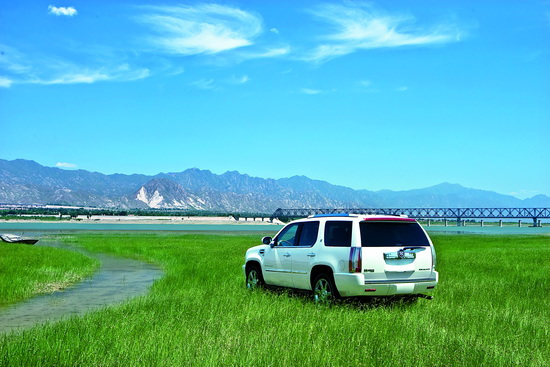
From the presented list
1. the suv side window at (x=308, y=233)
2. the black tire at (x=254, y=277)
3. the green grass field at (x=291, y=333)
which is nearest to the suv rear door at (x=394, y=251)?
the green grass field at (x=291, y=333)

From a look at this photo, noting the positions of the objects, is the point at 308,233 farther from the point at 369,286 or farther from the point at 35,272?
the point at 35,272

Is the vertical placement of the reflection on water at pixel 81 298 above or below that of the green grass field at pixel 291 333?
below

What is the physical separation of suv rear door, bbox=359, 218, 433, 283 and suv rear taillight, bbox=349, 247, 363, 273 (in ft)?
0.34

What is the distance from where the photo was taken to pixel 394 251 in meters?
14.3

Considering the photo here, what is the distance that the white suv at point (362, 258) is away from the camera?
14031 millimetres

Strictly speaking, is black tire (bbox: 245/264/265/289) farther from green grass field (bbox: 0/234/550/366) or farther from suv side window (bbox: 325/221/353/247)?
suv side window (bbox: 325/221/353/247)

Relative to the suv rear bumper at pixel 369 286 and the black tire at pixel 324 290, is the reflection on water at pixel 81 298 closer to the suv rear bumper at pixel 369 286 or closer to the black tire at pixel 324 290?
the black tire at pixel 324 290

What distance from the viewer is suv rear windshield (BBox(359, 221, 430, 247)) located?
565 inches

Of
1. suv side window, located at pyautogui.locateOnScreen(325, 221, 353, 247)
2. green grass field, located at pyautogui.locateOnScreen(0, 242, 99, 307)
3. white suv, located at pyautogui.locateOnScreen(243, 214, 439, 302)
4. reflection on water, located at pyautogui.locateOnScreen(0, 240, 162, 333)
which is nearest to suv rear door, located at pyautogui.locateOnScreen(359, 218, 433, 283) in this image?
white suv, located at pyautogui.locateOnScreen(243, 214, 439, 302)

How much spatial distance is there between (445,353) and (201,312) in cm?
613

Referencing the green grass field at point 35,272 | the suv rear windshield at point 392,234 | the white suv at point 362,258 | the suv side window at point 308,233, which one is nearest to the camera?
the white suv at point 362,258

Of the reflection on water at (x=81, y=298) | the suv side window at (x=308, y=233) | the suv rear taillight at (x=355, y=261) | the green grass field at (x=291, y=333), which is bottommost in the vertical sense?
the reflection on water at (x=81, y=298)

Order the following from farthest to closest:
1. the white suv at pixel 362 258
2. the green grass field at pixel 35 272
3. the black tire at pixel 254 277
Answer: the green grass field at pixel 35 272 < the black tire at pixel 254 277 < the white suv at pixel 362 258

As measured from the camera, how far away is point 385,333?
11.2 m
